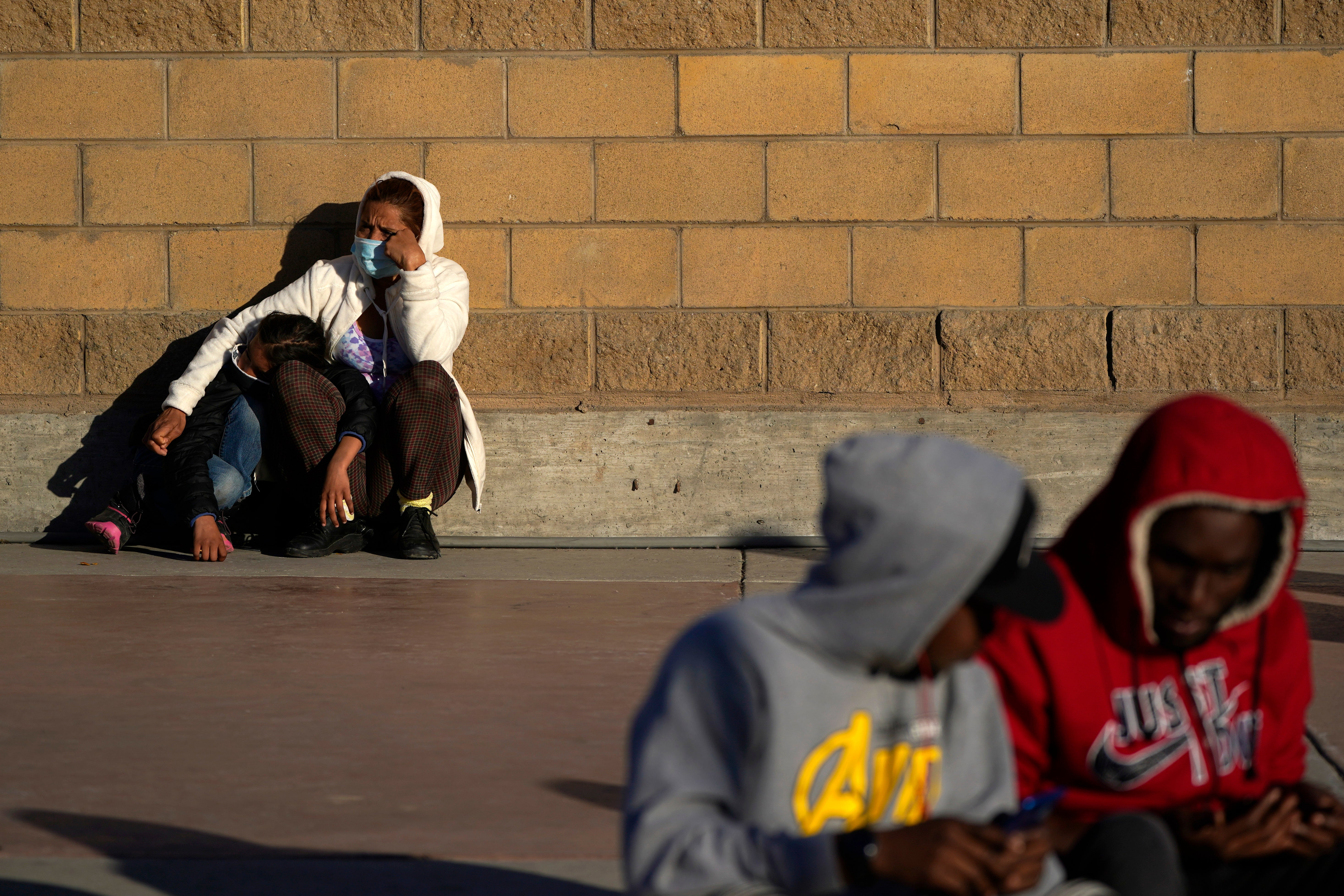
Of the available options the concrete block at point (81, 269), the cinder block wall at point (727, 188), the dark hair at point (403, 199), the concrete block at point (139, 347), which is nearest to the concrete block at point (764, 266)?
the cinder block wall at point (727, 188)

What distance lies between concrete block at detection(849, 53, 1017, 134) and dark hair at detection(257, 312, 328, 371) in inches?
94.6

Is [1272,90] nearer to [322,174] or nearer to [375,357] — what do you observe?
[375,357]

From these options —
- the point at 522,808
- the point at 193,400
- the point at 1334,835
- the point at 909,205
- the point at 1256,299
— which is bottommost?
the point at 522,808

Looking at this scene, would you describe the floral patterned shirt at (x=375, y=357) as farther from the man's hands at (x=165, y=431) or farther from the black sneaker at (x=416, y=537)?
the man's hands at (x=165, y=431)

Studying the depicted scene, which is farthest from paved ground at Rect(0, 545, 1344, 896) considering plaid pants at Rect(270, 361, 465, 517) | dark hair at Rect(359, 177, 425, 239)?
dark hair at Rect(359, 177, 425, 239)

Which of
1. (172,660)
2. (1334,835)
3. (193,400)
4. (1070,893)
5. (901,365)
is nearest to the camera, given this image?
(1070,893)

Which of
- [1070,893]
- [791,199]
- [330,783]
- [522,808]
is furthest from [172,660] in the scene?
[791,199]

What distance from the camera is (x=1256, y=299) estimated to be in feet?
19.5

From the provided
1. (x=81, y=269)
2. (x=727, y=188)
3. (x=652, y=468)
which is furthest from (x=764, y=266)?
(x=81, y=269)

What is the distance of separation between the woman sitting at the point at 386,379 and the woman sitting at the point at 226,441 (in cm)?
6

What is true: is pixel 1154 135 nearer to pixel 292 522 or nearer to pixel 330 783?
pixel 292 522

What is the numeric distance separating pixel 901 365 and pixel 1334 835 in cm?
426

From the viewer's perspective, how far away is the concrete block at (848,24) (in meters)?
5.95

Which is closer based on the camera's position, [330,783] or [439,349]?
[330,783]
